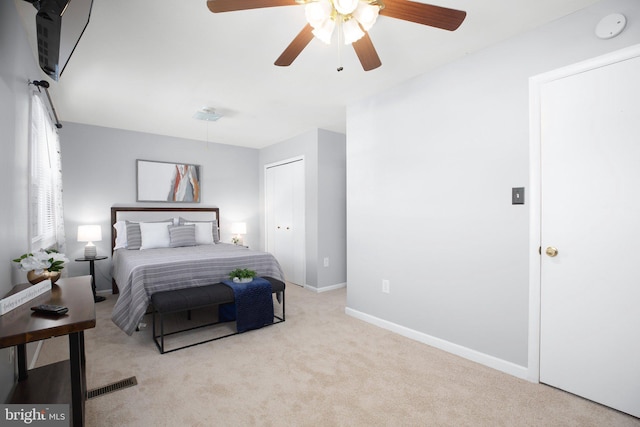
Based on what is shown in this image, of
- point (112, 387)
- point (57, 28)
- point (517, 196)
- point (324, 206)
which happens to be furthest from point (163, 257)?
point (517, 196)

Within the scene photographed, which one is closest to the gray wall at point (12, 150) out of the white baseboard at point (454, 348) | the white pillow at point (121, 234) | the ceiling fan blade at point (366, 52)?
the ceiling fan blade at point (366, 52)

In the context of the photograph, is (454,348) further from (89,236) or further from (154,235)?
(89,236)

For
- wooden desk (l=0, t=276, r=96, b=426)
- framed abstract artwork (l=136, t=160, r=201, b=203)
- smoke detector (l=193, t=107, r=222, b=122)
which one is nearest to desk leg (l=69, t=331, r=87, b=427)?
wooden desk (l=0, t=276, r=96, b=426)

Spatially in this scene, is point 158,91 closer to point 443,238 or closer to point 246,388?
point 246,388

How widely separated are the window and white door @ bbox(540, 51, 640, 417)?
3700 mm

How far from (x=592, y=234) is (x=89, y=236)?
520 centimetres

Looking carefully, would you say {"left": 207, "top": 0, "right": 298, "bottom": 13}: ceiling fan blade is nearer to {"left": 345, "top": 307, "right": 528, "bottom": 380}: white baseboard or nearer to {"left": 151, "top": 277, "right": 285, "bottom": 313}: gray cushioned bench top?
{"left": 151, "top": 277, "right": 285, "bottom": 313}: gray cushioned bench top

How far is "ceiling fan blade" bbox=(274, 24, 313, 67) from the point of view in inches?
64.5

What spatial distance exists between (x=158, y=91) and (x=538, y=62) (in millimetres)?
3305

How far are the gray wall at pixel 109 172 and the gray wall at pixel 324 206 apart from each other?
63.7 inches

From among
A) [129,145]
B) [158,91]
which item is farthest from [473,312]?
[129,145]

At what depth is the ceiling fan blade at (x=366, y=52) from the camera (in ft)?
5.67

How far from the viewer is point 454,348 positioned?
8.30 ft

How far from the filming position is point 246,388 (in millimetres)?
2057
